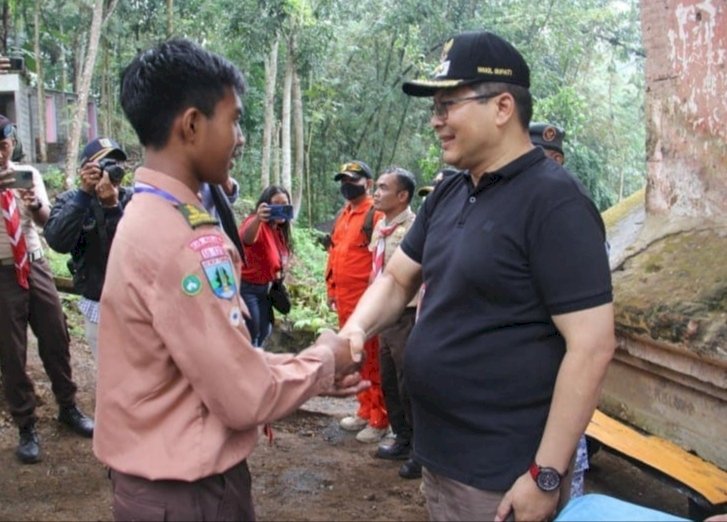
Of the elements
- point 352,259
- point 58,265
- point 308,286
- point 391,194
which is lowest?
point 308,286

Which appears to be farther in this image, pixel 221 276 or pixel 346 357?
pixel 346 357

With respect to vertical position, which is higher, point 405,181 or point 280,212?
point 405,181

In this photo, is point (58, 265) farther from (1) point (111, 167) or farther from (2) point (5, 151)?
(1) point (111, 167)

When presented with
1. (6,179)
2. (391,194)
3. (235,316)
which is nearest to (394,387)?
(391,194)

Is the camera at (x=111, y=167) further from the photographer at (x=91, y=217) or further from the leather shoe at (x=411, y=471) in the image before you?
the leather shoe at (x=411, y=471)

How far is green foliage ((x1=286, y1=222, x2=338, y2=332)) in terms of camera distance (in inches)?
325

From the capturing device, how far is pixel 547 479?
1.82 metres

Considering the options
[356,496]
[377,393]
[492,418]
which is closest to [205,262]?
[492,418]

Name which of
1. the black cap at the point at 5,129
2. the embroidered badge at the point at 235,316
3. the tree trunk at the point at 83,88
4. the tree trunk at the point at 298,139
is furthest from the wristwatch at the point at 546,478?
the tree trunk at the point at 298,139

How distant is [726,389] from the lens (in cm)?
350

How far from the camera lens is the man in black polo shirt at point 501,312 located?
5.93 ft

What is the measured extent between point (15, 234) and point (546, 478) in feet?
12.1

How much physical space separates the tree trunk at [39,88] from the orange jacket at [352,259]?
1358cm

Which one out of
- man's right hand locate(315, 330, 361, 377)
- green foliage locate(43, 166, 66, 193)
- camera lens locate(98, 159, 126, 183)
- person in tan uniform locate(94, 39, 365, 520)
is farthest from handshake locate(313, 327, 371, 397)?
green foliage locate(43, 166, 66, 193)
